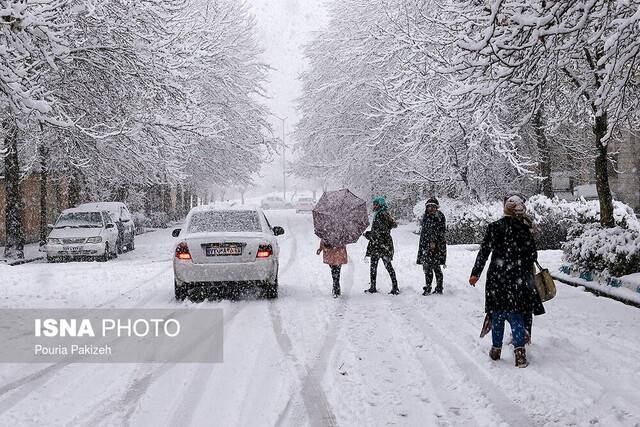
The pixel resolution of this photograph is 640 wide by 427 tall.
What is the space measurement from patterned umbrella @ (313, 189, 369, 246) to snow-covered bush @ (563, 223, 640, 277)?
4121 millimetres

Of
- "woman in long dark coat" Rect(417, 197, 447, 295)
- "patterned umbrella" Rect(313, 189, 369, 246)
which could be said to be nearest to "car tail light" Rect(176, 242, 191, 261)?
"patterned umbrella" Rect(313, 189, 369, 246)

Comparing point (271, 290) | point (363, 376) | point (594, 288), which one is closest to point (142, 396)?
point (363, 376)

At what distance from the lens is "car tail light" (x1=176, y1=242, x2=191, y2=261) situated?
10062 millimetres

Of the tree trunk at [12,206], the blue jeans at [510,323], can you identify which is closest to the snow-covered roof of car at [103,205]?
the tree trunk at [12,206]

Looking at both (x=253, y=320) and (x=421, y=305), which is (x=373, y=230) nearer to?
(x=421, y=305)

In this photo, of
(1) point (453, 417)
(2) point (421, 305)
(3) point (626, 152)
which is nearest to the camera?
(1) point (453, 417)

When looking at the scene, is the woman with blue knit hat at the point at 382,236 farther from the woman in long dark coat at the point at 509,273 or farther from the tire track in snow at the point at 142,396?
the tire track in snow at the point at 142,396

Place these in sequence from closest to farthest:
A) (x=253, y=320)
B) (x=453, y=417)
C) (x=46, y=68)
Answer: (x=453, y=417) → (x=253, y=320) → (x=46, y=68)

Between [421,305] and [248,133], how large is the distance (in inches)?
1002

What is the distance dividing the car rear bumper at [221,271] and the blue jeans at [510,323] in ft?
15.1

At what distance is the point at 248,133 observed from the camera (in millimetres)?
34062

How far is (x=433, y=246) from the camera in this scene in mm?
10945

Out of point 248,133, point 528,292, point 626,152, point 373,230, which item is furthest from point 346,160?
point 528,292

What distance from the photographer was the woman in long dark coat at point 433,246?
1098 centimetres
